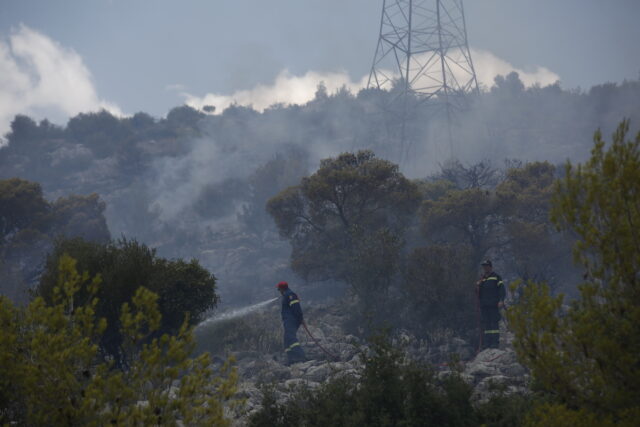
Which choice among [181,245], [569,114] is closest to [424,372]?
[181,245]

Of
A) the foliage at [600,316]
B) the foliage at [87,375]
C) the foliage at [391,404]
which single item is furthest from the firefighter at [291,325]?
the foliage at [600,316]

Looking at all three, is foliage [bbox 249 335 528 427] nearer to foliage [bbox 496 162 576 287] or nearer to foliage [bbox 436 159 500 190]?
foliage [bbox 496 162 576 287]

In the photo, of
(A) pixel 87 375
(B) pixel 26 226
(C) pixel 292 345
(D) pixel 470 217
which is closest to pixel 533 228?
(D) pixel 470 217

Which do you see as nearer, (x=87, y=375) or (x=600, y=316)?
(x=87, y=375)

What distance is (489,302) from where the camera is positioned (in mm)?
11492

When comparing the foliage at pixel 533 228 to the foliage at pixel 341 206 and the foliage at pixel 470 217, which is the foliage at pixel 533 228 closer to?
the foliage at pixel 470 217

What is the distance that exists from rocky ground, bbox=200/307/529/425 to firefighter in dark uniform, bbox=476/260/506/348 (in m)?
0.40

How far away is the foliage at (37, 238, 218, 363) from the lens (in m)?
9.09

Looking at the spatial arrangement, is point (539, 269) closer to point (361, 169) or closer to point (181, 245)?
point (361, 169)

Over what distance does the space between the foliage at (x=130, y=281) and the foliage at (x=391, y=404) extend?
3051mm

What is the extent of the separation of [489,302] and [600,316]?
7.78m

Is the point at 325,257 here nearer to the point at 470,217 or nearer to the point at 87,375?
the point at 470,217

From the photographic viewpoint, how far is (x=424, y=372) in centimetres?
619

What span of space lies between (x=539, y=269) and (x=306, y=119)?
150 feet
